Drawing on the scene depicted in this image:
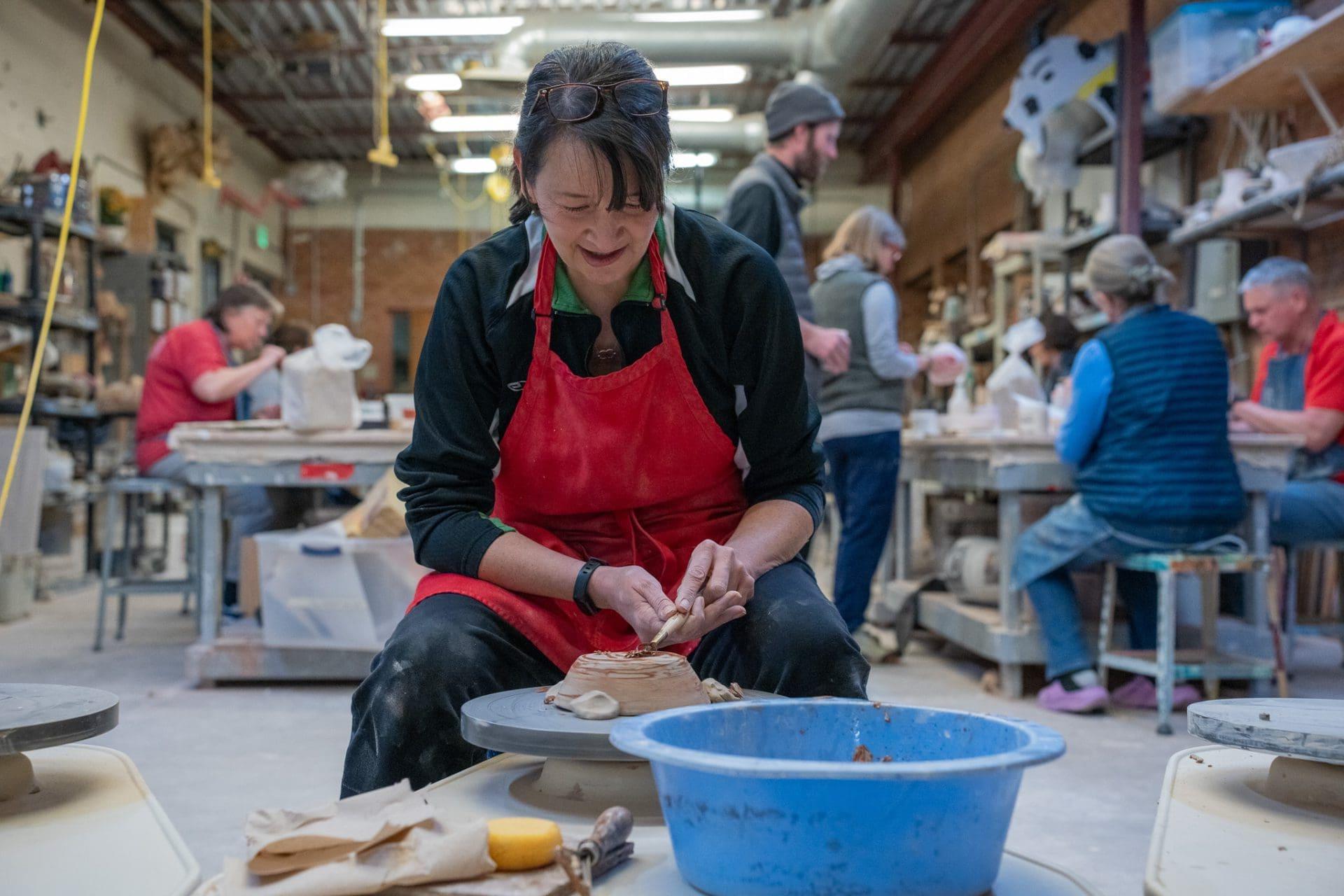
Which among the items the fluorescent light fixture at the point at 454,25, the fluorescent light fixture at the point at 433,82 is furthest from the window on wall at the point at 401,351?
the fluorescent light fixture at the point at 454,25

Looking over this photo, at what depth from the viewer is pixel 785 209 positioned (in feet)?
13.8

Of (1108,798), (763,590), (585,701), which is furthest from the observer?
(1108,798)

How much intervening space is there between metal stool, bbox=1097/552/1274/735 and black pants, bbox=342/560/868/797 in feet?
8.20

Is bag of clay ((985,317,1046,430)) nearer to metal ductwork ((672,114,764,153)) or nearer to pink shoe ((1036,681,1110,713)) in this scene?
pink shoe ((1036,681,1110,713))

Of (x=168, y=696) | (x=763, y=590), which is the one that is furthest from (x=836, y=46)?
(x=763, y=590)

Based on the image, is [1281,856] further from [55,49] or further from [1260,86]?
[55,49]

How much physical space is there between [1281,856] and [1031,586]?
3.27 meters

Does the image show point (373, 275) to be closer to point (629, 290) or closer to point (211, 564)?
point (211, 564)

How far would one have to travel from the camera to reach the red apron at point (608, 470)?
1.65 m

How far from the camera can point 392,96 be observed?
12.8 metres

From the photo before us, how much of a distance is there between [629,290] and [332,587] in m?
2.84

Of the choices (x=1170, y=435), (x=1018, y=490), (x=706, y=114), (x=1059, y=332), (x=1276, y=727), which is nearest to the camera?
(x=1276, y=727)

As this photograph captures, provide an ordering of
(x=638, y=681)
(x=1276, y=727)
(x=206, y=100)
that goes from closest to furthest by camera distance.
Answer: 1. (x=1276, y=727)
2. (x=638, y=681)
3. (x=206, y=100)

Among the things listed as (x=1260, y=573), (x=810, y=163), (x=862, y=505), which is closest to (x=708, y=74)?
(x=810, y=163)
